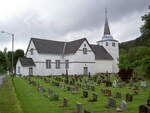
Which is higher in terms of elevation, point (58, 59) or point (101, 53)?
point (101, 53)

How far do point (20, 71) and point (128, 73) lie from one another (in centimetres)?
2705

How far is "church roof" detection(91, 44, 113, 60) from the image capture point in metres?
49.1

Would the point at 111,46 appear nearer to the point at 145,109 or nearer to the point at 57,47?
the point at 57,47

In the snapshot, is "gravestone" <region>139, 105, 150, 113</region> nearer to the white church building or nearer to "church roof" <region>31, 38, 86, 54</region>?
the white church building

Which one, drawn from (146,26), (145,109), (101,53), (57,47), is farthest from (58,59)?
(145,109)

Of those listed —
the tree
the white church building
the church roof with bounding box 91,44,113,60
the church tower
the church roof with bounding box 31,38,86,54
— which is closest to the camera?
the tree

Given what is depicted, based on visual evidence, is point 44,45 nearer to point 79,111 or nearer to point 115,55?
point 115,55

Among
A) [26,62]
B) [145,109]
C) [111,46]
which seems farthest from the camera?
[111,46]

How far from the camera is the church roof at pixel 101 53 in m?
49.1

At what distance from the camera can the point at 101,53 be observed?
5066 cm

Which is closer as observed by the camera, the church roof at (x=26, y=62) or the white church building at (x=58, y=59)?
the church roof at (x=26, y=62)

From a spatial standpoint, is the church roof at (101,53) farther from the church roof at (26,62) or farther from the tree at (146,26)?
the tree at (146,26)

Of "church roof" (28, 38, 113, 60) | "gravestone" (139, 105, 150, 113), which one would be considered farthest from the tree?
"church roof" (28, 38, 113, 60)

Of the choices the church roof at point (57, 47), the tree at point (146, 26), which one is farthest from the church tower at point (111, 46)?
the tree at point (146, 26)
